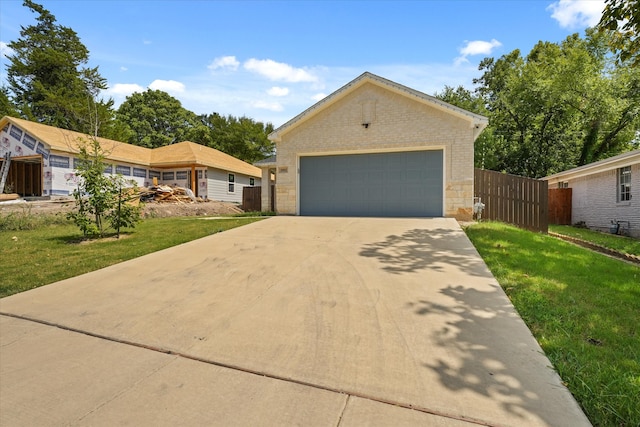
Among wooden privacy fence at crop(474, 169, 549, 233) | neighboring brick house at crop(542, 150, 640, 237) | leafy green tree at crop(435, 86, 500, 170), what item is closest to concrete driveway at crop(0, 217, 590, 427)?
wooden privacy fence at crop(474, 169, 549, 233)

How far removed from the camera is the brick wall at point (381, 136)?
10180mm

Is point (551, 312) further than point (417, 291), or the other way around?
point (417, 291)

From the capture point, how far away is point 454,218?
10.2 metres

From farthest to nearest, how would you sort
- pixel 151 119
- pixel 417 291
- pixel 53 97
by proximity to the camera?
pixel 151 119
pixel 53 97
pixel 417 291

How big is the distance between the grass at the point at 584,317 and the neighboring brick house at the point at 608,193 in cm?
888

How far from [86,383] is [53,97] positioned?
107 ft

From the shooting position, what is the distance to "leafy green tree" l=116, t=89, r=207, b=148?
3591 cm

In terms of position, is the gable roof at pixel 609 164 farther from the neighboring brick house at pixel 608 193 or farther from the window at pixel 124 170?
the window at pixel 124 170

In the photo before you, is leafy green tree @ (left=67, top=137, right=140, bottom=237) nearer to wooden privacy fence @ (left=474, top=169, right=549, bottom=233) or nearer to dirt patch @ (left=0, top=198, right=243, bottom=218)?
dirt patch @ (left=0, top=198, right=243, bottom=218)

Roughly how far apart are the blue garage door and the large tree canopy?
16.8 metres

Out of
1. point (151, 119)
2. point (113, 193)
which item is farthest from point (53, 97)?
point (113, 193)

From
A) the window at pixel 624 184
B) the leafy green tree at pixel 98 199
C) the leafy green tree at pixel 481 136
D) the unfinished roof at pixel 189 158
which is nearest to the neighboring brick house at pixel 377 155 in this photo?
the leafy green tree at pixel 98 199

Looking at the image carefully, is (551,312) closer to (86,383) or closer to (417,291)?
(417,291)

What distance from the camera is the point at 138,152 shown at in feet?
70.6
